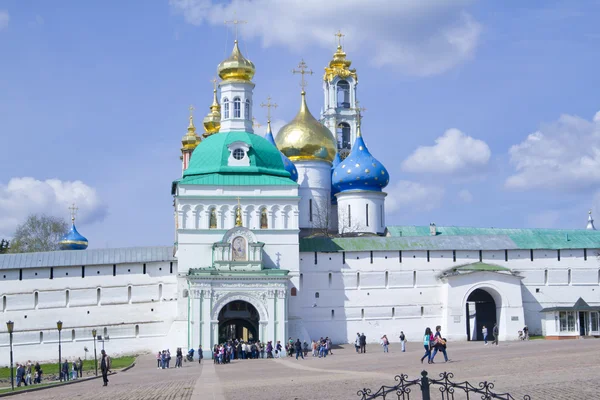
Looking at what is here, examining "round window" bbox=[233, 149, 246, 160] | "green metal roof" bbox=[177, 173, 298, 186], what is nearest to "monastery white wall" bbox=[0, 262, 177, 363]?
"green metal roof" bbox=[177, 173, 298, 186]

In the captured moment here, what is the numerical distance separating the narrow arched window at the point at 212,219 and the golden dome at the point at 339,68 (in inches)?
821

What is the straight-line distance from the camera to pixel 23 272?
37031 millimetres

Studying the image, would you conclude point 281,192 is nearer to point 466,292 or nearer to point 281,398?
point 466,292

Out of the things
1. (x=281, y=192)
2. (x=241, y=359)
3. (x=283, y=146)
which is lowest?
(x=241, y=359)

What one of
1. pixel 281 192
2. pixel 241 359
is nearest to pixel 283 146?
pixel 281 192

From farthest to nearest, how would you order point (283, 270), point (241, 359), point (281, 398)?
1. point (283, 270)
2. point (241, 359)
3. point (281, 398)

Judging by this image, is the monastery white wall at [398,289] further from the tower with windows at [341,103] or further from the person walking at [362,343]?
the tower with windows at [341,103]

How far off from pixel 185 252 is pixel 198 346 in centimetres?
420

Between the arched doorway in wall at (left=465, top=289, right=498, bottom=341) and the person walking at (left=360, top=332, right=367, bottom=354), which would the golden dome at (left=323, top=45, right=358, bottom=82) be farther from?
the person walking at (left=360, top=332, right=367, bottom=354)

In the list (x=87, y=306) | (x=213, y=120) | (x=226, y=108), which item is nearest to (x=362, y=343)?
(x=87, y=306)

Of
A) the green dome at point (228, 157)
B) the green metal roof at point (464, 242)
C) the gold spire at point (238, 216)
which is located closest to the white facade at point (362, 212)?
the green metal roof at point (464, 242)

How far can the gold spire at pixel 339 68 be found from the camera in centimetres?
5578

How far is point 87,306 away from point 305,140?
15.7 m

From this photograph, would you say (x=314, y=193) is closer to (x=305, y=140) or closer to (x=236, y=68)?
(x=305, y=140)
